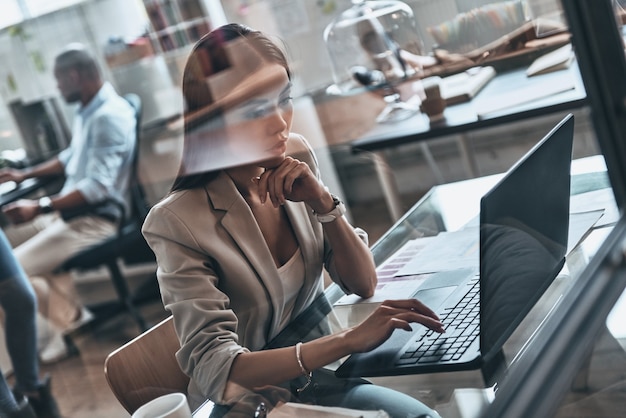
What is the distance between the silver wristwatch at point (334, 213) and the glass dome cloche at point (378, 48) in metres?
0.44

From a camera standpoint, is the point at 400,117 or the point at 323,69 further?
the point at 400,117

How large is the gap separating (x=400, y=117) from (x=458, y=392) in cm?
69

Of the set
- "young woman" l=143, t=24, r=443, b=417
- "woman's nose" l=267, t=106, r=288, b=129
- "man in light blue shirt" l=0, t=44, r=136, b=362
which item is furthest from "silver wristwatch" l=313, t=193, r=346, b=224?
"man in light blue shirt" l=0, t=44, r=136, b=362

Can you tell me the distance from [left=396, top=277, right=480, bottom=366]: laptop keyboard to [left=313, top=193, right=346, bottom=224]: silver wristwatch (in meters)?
0.18

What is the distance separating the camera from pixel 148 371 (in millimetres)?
838

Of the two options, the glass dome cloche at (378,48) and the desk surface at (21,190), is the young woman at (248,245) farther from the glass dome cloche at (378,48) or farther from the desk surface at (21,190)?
the glass dome cloche at (378,48)

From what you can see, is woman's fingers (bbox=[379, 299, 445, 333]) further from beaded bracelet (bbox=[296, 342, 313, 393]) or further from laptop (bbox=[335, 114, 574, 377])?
beaded bracelet (bbox=[296, 342, 313, 393])

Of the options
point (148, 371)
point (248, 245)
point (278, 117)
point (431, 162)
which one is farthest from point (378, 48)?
point (148, 371)

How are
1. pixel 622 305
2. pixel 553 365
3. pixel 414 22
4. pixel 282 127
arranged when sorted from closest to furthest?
pixel 282 127 < pixel 553 365 < pixel 622 305 < pixel 414 22

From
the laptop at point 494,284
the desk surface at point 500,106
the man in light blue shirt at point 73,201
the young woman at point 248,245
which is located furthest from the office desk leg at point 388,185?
the man in light blue shirt at point 73,201

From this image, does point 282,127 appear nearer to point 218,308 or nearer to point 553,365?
point 218,308

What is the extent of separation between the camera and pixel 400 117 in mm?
1538

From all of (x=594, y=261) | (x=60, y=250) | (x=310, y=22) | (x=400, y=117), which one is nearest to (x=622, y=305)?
(x=594, y=261)

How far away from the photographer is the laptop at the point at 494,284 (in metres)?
1.00
